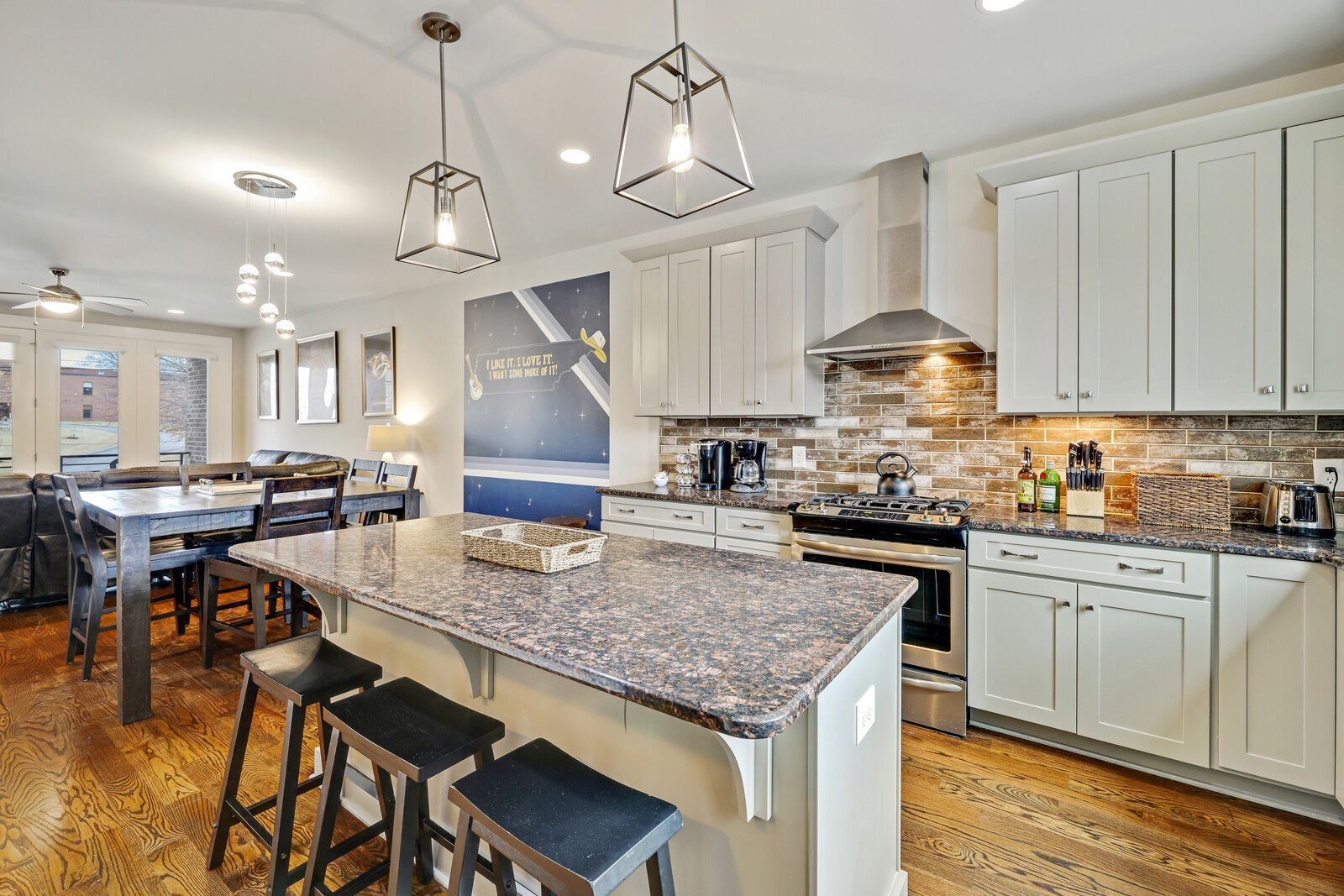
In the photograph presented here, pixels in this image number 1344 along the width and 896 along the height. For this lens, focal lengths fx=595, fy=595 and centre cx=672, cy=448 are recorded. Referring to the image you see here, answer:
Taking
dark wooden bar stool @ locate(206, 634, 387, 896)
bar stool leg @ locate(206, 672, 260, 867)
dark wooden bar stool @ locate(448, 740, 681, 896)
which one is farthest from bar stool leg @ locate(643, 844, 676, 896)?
bar stool leg @ locate(206, 672, 260, 867)

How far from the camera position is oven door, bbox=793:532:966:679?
98.3 inches

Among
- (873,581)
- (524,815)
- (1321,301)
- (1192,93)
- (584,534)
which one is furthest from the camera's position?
(1192,93)

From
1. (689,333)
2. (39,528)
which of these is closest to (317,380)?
(39,528)

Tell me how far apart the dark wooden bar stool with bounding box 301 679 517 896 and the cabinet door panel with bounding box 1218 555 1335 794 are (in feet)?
7.76

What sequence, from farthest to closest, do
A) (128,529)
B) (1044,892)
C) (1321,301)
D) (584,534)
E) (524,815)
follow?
(128,529) → (1321,301) → (584,534) → (1044,892) → (524,815)

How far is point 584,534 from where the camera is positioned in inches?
72.7

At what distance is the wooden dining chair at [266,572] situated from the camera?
2.86 m

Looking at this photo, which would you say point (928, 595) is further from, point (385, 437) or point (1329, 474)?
point (385, 437)

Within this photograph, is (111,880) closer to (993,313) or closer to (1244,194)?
(993,313)

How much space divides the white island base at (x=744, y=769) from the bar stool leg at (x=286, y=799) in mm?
332

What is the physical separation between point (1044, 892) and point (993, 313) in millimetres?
2315

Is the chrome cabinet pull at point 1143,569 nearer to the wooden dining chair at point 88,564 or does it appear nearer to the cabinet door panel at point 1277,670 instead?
the cabinet door panel at point 1277,670

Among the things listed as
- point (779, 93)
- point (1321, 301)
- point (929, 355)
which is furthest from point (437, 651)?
point (1321, 301)

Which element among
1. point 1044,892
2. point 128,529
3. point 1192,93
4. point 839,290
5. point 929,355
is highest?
point 1192,93
